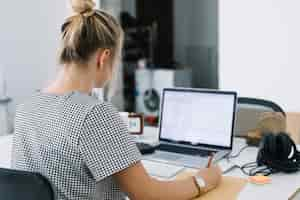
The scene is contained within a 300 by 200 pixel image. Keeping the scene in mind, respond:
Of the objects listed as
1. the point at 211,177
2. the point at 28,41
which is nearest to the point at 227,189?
the point at 211,177

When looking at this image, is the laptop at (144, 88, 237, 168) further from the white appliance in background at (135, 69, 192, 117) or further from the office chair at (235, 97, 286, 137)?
the white appliance in background at (135, 69, 192, 117)

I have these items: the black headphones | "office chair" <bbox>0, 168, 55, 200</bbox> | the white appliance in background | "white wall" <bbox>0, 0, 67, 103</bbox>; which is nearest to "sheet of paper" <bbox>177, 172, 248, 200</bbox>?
the black headphones

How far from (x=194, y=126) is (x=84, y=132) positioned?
88cm

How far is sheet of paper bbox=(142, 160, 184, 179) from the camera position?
6.03 ft

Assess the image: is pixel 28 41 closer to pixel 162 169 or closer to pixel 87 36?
pixel 162 169

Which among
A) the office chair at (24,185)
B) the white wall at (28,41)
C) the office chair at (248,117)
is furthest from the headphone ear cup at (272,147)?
the white wall at (28,41)

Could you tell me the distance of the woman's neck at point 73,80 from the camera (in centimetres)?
150

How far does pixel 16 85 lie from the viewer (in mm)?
3992

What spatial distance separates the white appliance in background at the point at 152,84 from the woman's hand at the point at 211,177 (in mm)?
3719

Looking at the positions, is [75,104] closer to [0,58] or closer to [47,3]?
[0,58]

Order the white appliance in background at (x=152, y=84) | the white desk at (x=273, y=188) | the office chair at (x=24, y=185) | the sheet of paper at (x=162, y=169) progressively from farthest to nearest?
1. the white appliance in background at (x=152, y=84)
2. the sheet of paper at (x=162, y=169)
3. the white desk at (x=273, y=188)
4. the office chair at (x=24, y=185)

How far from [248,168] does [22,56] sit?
105 inches

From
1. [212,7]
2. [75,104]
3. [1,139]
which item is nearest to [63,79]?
[75,104]

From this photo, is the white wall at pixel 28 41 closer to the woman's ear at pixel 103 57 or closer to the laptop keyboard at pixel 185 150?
the laptop keyboard at pixel 185 150
